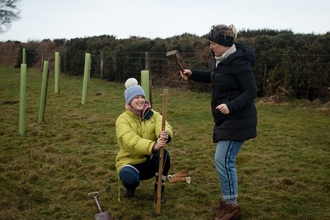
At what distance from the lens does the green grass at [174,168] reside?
3.76m

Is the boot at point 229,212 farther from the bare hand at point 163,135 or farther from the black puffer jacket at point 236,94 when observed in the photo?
the bare hand at point 163,135

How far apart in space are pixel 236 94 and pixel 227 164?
0.61m

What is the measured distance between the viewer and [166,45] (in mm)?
15445

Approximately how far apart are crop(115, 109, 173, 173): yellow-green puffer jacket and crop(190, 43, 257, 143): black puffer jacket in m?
0.59

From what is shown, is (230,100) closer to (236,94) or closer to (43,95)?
(236,94)

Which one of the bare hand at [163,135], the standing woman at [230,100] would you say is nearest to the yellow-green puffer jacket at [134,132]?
the bare hand at [163,135]

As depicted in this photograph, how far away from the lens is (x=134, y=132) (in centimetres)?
372

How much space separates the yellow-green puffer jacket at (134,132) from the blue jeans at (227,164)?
552 millimetres

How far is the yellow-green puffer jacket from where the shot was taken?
3643mm

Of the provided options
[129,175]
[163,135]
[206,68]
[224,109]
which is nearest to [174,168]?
[129,175]

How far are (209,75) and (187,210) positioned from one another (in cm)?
134

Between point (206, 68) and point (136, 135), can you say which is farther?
point (206, 68)

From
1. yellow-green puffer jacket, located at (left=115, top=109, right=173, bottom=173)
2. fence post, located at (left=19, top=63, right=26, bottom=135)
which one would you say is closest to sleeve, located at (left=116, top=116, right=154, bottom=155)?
yellow-green puffer jacket, located at (left=115, top=109, right=173, bottom=173)

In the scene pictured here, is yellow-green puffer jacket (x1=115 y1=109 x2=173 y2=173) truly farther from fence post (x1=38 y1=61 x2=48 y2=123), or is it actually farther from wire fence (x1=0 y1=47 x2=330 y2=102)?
wire fence (x1=0 y1=47 x2=330 y2=102)
